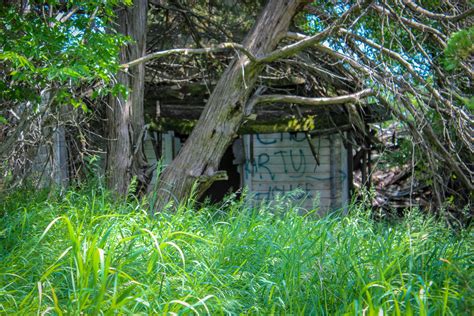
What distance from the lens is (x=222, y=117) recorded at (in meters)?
6.57

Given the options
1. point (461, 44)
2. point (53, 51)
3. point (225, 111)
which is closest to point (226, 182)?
point (225, 111)

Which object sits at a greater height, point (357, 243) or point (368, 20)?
point (368, 20)

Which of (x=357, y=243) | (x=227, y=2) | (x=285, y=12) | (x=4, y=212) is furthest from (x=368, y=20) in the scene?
(x=4, y=212)

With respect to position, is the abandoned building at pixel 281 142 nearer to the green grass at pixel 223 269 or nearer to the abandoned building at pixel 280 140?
the abandoned building at pixel 280 140

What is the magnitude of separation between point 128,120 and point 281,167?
5.49m

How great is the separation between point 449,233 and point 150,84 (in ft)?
22.3

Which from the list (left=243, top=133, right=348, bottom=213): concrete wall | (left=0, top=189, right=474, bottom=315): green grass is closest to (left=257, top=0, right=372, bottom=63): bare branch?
(left=0, top=189, right=474, bottom=315): green grass

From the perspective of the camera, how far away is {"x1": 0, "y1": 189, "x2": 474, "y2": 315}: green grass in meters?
3.07

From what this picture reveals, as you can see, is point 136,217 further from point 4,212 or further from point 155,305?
point 155,305

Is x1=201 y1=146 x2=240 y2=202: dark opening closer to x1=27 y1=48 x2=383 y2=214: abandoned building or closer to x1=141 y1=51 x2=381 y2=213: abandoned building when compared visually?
x1=27 y1=48 x2=383 y2=214: abandoned building

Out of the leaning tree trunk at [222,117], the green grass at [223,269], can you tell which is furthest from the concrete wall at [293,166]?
the green grass at [223,269]

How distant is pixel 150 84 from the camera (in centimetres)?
1062

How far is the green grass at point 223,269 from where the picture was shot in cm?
307

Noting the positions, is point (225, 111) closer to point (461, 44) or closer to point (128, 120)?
point (128, 120)
